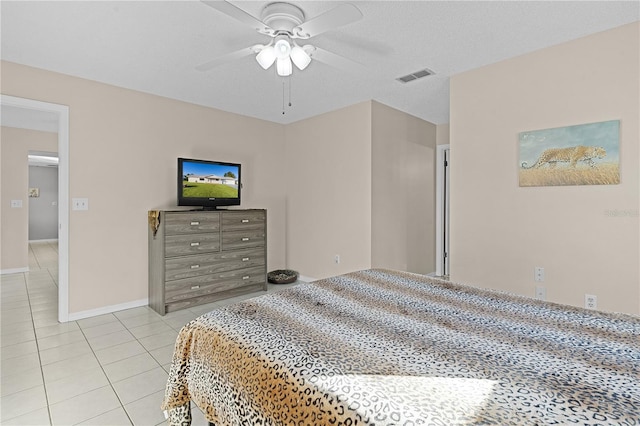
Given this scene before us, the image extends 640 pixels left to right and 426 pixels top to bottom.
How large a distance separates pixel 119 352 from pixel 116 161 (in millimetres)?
2054

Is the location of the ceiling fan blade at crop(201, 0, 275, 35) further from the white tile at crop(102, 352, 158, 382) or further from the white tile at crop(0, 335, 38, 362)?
the white tile at crop(0, 335, 38, 362)

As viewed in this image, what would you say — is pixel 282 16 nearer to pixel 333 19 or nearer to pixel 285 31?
pixel 285 31

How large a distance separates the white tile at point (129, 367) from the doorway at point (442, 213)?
411 cm

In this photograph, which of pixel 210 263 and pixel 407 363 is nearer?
pixel 407 363

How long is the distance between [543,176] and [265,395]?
110 inches

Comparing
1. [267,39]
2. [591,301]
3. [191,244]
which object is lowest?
[591,301]

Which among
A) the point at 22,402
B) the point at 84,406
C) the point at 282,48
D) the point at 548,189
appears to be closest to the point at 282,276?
the point at 84,406

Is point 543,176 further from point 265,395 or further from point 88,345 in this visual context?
point 88,345

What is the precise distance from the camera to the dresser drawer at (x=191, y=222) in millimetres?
3365

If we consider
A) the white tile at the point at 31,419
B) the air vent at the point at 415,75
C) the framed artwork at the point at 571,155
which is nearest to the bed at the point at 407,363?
the white tile at the point at 31,419

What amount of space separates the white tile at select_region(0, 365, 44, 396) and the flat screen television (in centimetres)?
197

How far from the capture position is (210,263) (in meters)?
3.69

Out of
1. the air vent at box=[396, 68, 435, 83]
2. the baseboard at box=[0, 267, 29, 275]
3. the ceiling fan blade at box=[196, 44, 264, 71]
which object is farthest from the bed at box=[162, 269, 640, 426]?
the baseboard at box=[0, 267, 29, 275]

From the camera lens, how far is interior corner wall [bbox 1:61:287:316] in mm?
3197
